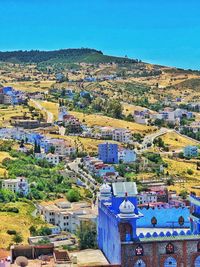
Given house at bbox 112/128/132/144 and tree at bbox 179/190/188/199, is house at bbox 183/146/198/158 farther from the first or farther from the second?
tree at bbox 179/190/188/199

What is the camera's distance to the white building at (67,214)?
5634cm

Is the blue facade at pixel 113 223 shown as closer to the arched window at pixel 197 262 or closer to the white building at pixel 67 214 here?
the arched window at pixel 197 262

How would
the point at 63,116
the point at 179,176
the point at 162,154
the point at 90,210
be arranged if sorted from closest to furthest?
the point at 90,210
the point at 179,176
the point at 162,154
the point at 63,116

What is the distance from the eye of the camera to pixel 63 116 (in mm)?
108125

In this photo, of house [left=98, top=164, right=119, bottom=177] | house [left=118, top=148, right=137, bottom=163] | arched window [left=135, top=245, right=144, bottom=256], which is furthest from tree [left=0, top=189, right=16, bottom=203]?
arched window [left=135, top=245, right=144, bottom=256]

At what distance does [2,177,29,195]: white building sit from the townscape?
0.11 meters

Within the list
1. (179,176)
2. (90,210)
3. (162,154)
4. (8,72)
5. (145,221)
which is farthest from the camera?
(8,72)

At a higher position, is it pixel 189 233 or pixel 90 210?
pixel 189 233

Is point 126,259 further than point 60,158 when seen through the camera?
No

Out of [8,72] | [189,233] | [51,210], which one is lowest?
[51,210]

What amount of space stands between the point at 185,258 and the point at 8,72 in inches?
6683

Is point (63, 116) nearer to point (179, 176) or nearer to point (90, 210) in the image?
point (179, 176)

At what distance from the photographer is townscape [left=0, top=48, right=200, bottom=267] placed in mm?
24328

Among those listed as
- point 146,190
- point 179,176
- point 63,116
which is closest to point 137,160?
point 179,176
